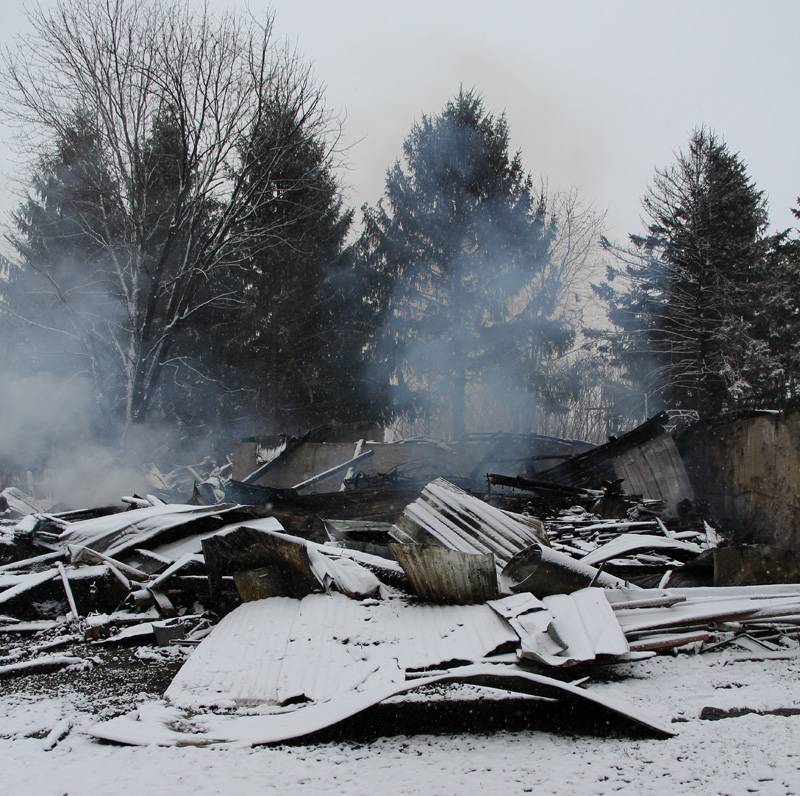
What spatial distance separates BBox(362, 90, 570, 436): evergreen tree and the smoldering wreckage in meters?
14.0

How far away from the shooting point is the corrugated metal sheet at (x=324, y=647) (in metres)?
2.43

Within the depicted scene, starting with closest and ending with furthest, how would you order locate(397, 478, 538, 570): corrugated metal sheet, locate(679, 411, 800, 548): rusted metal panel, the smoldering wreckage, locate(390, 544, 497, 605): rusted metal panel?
the smoldering wreckage
locate(390, 544, 497, 605): rusted metal panel
locate(397, 478, 538, 570): corrugated metal sheet
locate(679, 411, 800, 548): rusted metal panel

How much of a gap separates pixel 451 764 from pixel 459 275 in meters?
19.5

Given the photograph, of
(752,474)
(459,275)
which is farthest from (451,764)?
(459,275)

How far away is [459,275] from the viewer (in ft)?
67.2

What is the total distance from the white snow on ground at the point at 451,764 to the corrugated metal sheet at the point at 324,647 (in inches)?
15.9

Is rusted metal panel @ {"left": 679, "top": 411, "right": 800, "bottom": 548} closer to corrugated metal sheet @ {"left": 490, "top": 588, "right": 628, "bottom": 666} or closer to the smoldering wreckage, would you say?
the smoldering wreckage

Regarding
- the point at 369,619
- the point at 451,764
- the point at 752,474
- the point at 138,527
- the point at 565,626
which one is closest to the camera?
the point at 451,764

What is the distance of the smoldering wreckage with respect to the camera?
7.61 ft

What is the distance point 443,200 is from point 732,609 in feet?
65.1

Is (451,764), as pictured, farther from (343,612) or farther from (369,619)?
(343,612)

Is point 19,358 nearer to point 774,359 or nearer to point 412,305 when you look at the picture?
point 412,305

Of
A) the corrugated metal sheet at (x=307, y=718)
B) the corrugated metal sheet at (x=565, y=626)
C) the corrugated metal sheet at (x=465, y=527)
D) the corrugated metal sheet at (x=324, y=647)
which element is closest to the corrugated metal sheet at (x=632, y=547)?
the corrugated metal sheet at (x=465, y=527)

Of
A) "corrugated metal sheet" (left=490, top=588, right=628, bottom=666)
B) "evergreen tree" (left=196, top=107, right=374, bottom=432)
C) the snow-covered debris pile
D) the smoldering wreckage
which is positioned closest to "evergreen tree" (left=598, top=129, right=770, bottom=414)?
"evergreen tree" (left=196, top=107, right=374, bottom=432)
